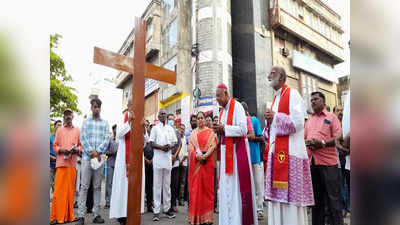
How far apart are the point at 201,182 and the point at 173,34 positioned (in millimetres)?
15804

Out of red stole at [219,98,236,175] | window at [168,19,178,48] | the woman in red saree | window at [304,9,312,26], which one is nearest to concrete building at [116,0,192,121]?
window at [168,19,178,48]

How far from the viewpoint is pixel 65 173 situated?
511 centimetres

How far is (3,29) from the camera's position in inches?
22.9

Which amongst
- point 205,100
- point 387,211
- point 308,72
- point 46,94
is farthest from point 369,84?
point 308,72

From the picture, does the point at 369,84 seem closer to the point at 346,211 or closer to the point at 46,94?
the point at 46,94

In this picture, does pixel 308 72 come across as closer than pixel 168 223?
No

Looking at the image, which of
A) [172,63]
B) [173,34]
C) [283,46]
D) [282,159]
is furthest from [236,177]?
[283,46]

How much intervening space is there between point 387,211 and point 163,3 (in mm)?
22147

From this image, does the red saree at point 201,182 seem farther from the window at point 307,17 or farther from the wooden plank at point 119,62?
the window at point 307,17

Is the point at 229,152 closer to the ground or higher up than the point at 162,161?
higher up

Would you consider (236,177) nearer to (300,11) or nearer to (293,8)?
(293,8)

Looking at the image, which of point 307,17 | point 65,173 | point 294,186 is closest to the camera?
point 294,186

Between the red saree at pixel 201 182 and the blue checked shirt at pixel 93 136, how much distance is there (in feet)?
5.16

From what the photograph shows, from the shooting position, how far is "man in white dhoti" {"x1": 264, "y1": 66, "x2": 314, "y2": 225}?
3170 millimetres
